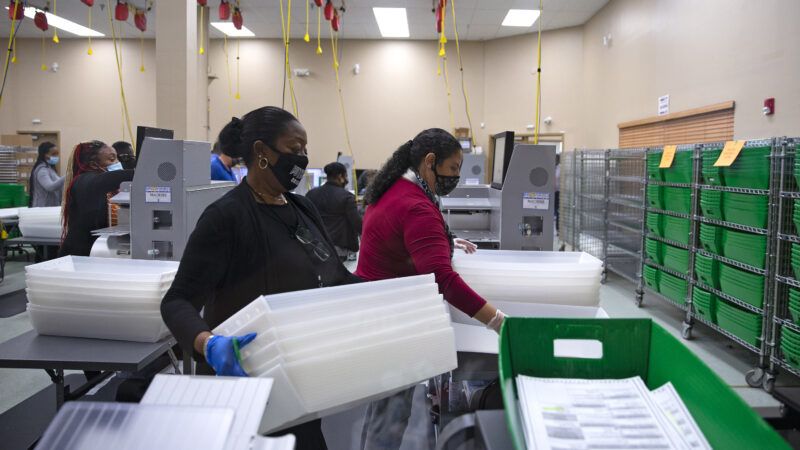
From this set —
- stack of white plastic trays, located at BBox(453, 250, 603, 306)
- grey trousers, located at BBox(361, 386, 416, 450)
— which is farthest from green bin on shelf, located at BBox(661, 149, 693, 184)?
grey trousers, located at BBox(361, 386, 416, 450)

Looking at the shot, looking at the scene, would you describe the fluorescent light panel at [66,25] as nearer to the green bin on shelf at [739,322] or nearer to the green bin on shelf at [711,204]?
the green bin on shelf at [711,204]

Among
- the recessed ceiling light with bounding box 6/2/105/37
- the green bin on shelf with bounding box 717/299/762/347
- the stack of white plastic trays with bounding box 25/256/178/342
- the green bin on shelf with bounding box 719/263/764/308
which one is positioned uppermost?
the recessed ceiling light with bounding box 6/2/105/37

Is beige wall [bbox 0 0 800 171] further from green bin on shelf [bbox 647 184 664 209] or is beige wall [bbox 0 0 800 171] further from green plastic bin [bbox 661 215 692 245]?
green plastic bin [bbox 661 215 692 245]

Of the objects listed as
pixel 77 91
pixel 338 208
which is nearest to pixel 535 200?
pixel 338 208

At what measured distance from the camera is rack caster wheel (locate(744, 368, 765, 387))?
3.30 metres

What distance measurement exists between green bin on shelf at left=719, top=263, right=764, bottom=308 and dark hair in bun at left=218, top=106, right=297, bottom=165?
10.6ft

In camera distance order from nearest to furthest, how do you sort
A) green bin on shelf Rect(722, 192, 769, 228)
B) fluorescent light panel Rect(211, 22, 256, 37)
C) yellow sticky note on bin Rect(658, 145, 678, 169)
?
green bin on shelf Rect(722, 192, 769, 228), yellow sticky note on bin Rect(658, 145, 678, 169), fluorescent light panel Rect(211, 22, 256, 37)

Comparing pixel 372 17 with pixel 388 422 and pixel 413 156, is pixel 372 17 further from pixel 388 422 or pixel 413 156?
pixel 388 422

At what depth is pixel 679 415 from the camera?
28.4 inches

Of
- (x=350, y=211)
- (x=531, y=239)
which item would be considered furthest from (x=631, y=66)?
(x=531, y=239)

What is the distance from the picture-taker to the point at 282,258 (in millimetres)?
1380

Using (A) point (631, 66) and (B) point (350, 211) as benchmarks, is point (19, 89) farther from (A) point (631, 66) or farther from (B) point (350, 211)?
(A) point (631, 66)

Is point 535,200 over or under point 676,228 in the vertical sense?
over

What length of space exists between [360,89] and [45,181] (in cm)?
621
